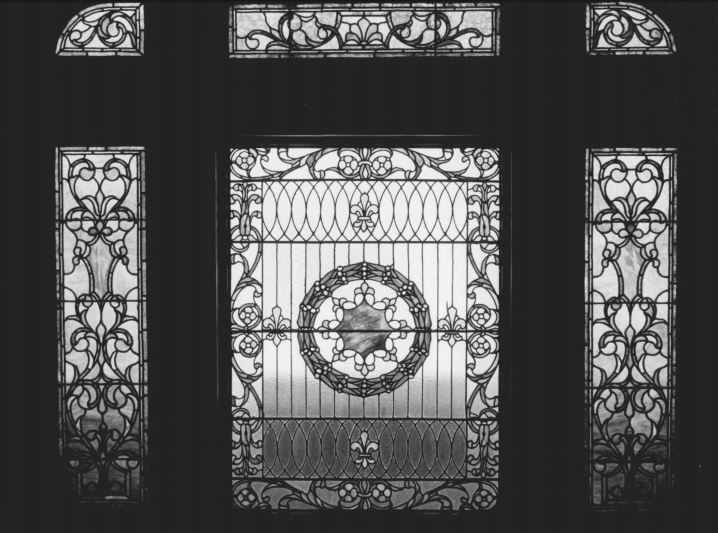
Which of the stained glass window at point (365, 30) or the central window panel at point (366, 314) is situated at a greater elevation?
the stained glass window at point (365, 30)

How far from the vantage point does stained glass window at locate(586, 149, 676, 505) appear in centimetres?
282

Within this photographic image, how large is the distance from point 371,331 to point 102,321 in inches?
43.4

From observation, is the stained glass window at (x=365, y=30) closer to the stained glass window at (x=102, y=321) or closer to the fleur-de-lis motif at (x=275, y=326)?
the stained glass window at (x=102, y=321)

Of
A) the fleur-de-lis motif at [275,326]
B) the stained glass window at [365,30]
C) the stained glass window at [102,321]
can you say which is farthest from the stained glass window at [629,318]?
the stained glass window at [102,321]

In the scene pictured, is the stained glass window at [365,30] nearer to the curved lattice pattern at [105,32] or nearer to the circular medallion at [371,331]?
the curved lattice pattern at [105,32]

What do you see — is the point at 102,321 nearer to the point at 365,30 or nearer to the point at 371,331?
the point at 371,331

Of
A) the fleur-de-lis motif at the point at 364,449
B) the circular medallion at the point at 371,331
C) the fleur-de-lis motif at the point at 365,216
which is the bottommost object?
the fleur-de-lis motif at the point at 364,449

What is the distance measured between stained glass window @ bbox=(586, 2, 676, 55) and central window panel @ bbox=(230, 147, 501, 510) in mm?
736

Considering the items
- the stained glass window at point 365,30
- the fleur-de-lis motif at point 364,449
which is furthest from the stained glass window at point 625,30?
the fleur-de-lis motif at point 364,449

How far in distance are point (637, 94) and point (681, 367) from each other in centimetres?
111

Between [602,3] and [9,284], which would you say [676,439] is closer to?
[602,3]

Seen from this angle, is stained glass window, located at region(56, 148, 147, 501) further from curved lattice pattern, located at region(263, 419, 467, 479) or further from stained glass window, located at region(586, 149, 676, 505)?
stained glass window, located at region(586, 149, 676, 505)

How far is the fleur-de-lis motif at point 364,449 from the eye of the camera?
287cm

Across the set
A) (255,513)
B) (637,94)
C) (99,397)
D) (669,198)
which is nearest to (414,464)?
(255,513)
